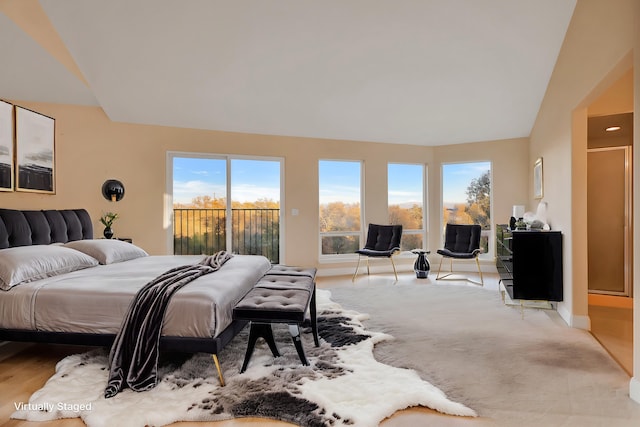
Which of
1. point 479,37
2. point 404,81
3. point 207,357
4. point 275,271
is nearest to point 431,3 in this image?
point 479,37

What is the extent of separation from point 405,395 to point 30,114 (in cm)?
486

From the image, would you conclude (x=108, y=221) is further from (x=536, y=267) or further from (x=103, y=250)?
(x=536, y=267)

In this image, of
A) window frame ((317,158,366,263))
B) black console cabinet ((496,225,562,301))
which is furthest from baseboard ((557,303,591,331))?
window frame ((317,158,366,263))

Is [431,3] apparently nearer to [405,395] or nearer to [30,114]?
[405,395]

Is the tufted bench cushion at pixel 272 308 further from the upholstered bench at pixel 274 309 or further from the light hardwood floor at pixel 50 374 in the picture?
the light hardwood floor at pixel 50 374

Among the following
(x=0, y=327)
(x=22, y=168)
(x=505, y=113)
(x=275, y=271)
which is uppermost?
(x=505, y=113)

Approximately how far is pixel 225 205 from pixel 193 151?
3.12ft

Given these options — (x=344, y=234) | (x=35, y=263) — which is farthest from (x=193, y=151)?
(x=35, y=263)

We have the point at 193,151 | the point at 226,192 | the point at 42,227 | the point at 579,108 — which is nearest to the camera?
the point at 579,108

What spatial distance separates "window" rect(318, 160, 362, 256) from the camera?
6.40m

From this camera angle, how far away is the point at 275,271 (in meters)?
3.46

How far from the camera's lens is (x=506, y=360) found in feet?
8.75

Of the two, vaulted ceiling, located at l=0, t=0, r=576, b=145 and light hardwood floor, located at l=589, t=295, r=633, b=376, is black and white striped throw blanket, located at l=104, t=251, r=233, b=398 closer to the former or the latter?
vaulted ceiling, located at l=0, t=0, r=576, b=145

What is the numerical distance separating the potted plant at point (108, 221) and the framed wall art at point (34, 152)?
660 millimetres
